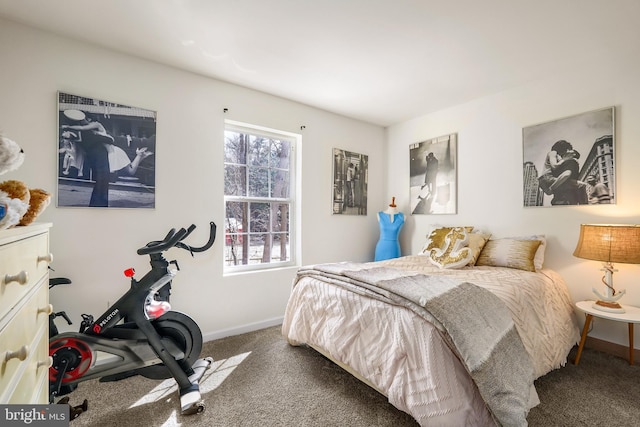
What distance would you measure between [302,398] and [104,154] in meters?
2.29

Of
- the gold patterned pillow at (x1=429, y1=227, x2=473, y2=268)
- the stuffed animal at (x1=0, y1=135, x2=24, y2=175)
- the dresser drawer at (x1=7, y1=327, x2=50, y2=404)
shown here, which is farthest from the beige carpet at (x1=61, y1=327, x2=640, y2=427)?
the stuffed animal at (x1=0, y1=135, x2=24, y2=175)

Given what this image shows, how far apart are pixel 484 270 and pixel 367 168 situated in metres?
2.02

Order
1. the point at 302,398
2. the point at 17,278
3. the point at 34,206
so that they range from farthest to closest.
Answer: the point at 302,398 < the point at 34,206 < the point at 17,278

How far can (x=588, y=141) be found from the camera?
2.45 m

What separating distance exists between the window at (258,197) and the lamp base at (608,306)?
2712 mm

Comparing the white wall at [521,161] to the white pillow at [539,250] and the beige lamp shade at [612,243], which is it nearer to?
the white pillow at [539,250]

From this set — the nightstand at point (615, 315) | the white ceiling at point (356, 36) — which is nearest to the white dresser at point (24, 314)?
the white ceiling at point (356, 36)

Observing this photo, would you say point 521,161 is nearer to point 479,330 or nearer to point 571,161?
point 571,161

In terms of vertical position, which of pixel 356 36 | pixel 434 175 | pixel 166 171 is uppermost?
pixel 356 36

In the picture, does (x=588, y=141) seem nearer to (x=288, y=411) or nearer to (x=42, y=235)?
(x=288, y=411)

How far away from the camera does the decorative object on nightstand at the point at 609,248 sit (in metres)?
1.99

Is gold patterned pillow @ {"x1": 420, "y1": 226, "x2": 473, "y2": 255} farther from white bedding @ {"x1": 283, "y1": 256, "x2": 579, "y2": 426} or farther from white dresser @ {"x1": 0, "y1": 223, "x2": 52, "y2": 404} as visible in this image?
white dresser @ {"x1": 0, "y1": 223, "x2": 52, "y2": 404}

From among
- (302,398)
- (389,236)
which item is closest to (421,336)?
(302,398)

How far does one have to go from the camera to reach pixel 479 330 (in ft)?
4.67
